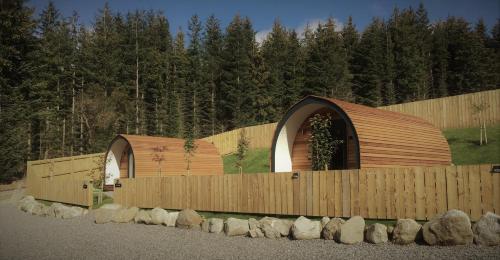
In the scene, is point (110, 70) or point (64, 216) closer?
point (64, 216)

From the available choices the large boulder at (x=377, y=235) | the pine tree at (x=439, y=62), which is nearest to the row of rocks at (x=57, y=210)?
the large boulder at (x=377, y=235)

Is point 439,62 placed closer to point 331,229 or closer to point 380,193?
point 380,193

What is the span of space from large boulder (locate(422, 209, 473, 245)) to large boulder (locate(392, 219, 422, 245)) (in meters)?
0.31

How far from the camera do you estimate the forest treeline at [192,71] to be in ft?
115

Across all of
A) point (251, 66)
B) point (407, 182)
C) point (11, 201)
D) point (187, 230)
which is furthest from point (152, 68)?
point (407, 182)

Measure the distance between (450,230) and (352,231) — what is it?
1952 mm

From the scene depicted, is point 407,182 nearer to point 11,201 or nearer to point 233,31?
point 11,201

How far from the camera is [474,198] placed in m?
7.86

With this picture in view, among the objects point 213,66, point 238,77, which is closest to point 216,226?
point 238,77

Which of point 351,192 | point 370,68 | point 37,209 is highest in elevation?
point 370,68

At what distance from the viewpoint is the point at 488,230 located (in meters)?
6.93

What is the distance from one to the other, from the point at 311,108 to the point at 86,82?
34.8 meters

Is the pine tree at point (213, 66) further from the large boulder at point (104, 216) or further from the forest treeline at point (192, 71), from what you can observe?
the large boulder at point (104, 216)

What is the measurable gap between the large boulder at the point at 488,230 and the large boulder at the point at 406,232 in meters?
1.04
